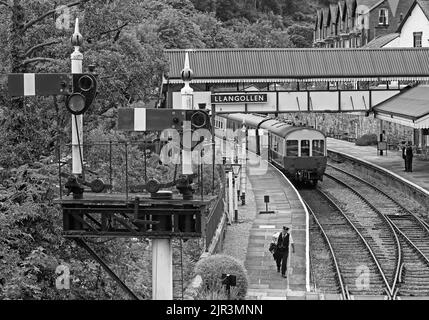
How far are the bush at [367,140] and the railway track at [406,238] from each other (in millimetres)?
14381

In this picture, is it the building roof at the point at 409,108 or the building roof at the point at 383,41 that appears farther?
the building roof at the point at 383,41

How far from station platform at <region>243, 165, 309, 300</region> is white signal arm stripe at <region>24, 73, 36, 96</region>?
7.22 m

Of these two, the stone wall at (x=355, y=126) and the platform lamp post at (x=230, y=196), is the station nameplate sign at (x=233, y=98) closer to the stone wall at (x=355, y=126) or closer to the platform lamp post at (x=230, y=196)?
the platform lamp post at (x=230, y=196)

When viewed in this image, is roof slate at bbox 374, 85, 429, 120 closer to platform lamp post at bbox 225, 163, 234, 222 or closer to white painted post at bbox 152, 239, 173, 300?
platform lamp post at bbox 225, 163, 234, 222

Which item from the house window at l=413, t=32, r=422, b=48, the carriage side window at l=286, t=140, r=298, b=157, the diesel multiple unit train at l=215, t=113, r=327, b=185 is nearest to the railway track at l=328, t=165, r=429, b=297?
the diesel multiple unit train at l=215, t=113, r=327, b=185

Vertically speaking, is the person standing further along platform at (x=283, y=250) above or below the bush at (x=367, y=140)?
below

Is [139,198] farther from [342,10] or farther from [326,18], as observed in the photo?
[326,18]

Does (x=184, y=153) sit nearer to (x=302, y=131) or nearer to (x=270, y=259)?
(x=270, y=259)

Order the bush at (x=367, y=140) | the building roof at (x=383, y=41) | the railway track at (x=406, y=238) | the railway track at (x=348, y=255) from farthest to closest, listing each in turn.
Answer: the building roof at (x=383, y=41) → the bush at (x=367, y=140) → the railway track at (x=406, y=238) → the railway track at (x=348, y=255)

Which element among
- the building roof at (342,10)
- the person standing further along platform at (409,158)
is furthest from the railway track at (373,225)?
the building roof at (342,10)

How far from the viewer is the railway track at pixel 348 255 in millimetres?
18622

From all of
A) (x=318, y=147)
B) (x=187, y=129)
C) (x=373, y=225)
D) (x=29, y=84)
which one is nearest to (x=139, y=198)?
(x=187, y=129)

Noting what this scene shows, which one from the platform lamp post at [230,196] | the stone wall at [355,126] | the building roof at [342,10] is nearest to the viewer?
the platform lamp post at [230,196]

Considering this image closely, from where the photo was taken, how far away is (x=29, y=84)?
9938 millimetres
